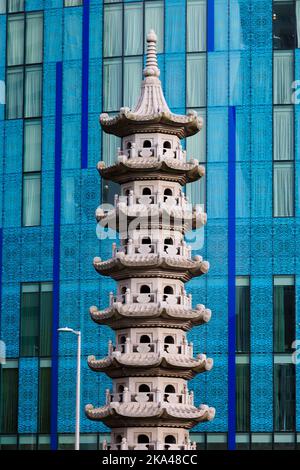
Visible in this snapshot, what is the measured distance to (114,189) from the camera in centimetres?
8094

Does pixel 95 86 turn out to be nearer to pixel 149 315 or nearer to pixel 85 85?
pixel 85 85

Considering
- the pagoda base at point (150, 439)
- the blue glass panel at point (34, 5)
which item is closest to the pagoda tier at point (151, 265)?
the pagoda base at point (150, 439)

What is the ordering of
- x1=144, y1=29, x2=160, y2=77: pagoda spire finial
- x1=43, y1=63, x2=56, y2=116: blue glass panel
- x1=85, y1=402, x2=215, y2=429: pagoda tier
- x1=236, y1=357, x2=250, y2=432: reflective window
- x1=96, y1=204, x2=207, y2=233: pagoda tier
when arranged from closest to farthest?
1. x1=85, y1=402, x2=215, y2=429: pagoda tier
2. x1=96, y1=204, x2=207, y2=233: pagoda tier
3. x1=144, y1=29, x2=160, y2=77: pagoda spire finial
4. x1=236, y1=357, x2=250, y2=432: reflective window
5. x1=43, y1=63, x2=56, y2=116: blue glass panel

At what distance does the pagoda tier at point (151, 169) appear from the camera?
198 ft

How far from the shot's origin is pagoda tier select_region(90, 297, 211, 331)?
58.7m

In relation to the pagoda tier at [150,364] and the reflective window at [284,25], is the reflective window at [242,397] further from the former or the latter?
the pagoda tier at [150,364]

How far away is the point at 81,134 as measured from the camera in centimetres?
8200

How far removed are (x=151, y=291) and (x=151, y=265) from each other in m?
1.23

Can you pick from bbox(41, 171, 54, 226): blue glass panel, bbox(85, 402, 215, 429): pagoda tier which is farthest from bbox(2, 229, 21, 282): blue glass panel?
bbox(85, 402, 215, 429): pagoda tier

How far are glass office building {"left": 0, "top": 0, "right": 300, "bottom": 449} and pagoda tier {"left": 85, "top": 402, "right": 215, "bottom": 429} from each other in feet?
59.6

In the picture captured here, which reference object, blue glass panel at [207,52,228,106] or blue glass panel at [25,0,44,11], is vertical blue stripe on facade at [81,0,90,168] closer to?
blue glass panel at [25,0,44,11]

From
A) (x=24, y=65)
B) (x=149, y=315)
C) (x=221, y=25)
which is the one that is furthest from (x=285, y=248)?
(x=149, y=315)
